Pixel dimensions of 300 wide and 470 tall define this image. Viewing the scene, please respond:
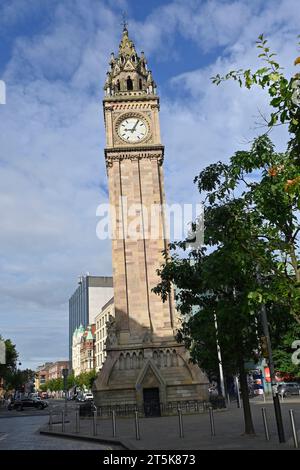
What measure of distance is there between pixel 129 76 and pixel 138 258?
1820 cm

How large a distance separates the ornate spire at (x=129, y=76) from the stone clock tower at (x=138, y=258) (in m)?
0.09

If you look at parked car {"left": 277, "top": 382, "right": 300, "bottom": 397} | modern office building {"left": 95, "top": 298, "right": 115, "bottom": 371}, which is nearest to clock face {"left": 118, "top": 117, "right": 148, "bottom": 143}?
parked car {"left": 277, "top": 382, "right": 300, "bottom": 397}

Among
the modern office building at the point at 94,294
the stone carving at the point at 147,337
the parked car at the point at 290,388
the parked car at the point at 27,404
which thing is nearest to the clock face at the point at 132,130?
the stone carving at the point at 147,337

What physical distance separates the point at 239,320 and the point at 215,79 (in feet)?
31.9

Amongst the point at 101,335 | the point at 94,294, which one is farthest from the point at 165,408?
the point at 94,294

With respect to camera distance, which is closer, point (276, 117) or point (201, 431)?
point (276, 117)

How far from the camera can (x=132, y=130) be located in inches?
1677

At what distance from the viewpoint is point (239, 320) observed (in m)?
16.9

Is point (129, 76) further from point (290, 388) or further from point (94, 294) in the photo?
point (94, 294)

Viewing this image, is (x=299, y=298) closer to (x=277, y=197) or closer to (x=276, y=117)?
(x=277, y=197)

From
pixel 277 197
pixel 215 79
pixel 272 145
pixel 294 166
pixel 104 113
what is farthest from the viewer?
pixel 104 113

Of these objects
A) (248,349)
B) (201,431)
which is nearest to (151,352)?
(201,431)

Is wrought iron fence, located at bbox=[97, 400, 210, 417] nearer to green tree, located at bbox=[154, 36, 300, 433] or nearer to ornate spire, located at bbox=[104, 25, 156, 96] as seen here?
green tree, located at bbox=[154, 36, 300, 433]

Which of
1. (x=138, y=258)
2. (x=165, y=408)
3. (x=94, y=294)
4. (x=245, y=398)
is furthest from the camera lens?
(x=94, y=294)
